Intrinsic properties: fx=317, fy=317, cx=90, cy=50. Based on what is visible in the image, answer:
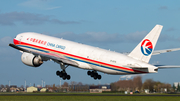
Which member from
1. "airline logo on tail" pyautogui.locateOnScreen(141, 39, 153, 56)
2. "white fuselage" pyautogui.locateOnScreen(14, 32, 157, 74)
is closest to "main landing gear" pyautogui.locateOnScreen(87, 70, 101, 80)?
"white fuselage" pyautogui.locateOnScreen(14, 32, 157, 74)

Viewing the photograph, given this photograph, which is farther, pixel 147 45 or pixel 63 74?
pixel 63 74

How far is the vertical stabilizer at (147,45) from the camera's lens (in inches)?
1772

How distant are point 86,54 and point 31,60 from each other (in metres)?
11.5

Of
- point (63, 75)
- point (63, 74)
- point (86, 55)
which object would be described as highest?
point (86, 55)

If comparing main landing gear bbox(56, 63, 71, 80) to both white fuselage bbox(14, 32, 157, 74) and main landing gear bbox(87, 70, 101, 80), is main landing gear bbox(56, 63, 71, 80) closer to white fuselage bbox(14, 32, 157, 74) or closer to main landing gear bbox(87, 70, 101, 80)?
white fuselage bbox(14, 32, 157, 74)

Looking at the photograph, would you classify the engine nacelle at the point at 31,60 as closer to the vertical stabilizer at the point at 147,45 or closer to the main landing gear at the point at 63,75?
the main landing gear at the point at 63,75

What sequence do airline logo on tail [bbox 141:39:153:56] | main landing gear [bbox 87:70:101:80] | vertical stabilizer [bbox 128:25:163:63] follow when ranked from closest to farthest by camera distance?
vertical stabilizer [bbox 128:25:163:63]
airline logo on tail [bbox 141:39:153:56]
main landing gear [bbox 87:70:101:80]

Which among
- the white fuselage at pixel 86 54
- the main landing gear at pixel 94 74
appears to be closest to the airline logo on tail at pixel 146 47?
the white fuselage at pixel 86 54

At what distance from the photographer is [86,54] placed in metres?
51.8

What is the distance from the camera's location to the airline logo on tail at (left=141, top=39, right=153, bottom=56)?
45.2 meters

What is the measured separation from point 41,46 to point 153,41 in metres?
22.2

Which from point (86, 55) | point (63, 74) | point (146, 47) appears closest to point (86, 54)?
point (86, 55)

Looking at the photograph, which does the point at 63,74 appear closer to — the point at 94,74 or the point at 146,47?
the point at 94,74

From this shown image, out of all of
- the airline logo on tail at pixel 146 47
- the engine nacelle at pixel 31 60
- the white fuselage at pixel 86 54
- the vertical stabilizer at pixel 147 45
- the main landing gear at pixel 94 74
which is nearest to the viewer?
the vertical stabilizer at pixel 147 45
